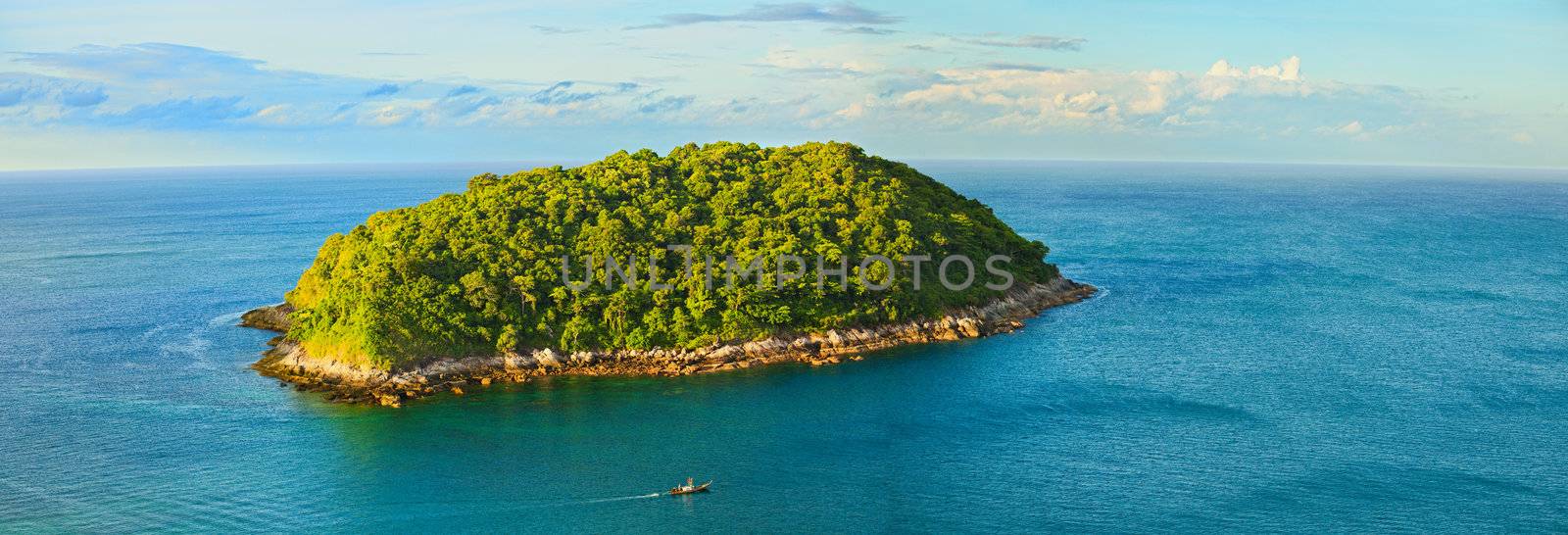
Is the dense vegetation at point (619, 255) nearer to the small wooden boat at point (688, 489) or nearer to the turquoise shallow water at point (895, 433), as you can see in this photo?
the turquoise shallow water at point (895, 433)

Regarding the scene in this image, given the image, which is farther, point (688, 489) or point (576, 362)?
point (576, 362)

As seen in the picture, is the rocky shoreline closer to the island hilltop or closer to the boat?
the island hilltop

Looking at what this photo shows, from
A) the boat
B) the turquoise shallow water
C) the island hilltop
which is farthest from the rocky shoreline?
the boat

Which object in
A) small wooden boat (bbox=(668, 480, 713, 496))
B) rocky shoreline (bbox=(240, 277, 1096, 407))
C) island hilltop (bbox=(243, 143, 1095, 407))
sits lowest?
small wooden boat (bbox=(668, 480, 713, 496))

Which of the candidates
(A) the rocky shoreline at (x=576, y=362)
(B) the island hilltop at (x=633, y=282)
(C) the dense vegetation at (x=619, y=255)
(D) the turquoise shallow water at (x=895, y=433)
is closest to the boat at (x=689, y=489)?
(D) the turquoise shallow water at (x=895, y=433)

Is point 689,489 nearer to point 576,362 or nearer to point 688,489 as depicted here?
point 688,489

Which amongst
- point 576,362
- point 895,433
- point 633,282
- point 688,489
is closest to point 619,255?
point 633,282
